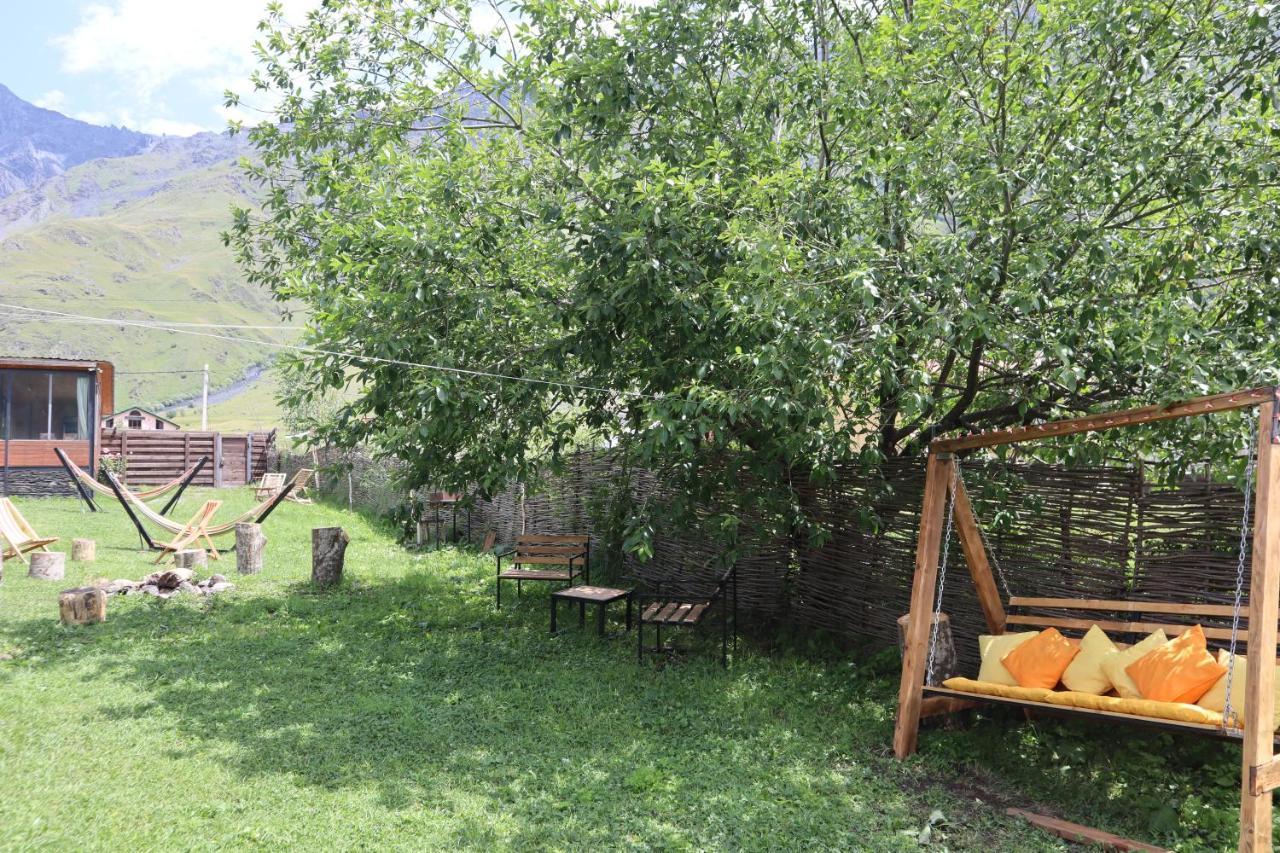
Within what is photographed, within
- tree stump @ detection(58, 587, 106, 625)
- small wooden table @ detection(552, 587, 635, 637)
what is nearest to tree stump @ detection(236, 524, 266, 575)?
tree stump @ detection(58, 587, 106, 625)

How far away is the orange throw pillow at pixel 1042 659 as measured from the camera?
4824 mm

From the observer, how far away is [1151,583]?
5.21 meters

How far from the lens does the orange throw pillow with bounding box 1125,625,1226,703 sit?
4.17 meters

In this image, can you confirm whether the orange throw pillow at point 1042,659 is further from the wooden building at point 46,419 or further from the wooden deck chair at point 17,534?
Answer: the wooden building at point 46,419

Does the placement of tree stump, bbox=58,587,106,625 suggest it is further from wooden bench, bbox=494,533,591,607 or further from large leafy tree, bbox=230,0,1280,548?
wooden bench, bbox=494,533,591,607

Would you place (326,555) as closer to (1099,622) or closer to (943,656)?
(943,656)

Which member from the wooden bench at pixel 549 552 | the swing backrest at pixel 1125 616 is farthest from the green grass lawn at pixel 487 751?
the wooden bench at pixel 549 552

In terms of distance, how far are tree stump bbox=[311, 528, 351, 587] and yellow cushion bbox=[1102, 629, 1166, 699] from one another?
24.0 ft

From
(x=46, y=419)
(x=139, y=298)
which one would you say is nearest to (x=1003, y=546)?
(x=46, y=419)

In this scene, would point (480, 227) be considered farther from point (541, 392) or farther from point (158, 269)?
point (158, 269)

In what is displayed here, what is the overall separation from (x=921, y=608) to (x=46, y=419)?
19.5 m

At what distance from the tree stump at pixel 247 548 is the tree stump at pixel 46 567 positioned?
1713mm

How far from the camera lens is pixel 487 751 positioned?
4.91 meters

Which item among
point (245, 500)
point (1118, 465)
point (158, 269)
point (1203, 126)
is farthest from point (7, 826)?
point (158, 269)
